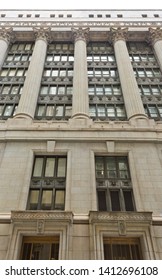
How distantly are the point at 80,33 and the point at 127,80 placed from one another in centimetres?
1254

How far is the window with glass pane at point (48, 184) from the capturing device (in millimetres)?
13953

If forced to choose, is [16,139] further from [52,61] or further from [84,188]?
[52,61]

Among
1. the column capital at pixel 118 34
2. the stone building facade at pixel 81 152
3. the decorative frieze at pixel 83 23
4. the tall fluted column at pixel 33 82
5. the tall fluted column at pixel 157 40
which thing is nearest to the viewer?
the stone building facade at pixel 81 152

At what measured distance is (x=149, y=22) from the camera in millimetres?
33625

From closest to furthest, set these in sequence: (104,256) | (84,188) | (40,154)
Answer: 1. (104,256)
2. (84,188)
3. (40,154)

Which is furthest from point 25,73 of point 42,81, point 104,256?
point 104,256

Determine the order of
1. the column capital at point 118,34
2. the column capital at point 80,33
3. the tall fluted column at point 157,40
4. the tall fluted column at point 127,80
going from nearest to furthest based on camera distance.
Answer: the tall fluted column at point 127,80 < the tall fluted column at point 157,40 < the column capital at point 118,34 < the column capital at point 80,33

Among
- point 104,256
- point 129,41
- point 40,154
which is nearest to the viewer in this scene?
point 104,256

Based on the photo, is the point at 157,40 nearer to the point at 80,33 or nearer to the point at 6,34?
the point at 80,33

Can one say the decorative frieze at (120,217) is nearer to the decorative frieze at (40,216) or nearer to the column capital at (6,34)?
the decorative frieze at (40,216)

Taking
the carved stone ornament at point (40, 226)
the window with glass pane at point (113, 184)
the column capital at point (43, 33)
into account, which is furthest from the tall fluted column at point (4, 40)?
the carved stone ornament at point (40, 226)

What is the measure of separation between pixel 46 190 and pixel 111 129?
252 inches

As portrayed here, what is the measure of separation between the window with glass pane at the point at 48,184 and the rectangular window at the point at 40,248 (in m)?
Answer: 1.87

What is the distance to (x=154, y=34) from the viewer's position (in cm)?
3047
